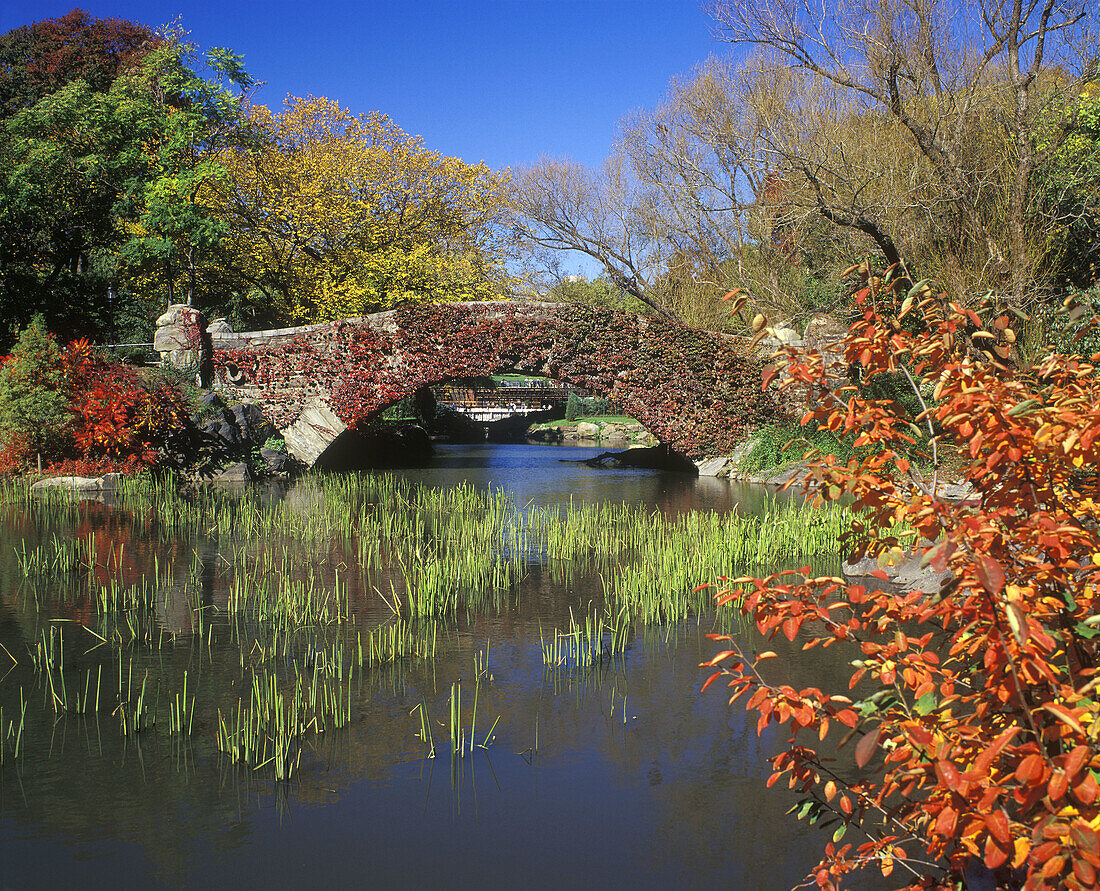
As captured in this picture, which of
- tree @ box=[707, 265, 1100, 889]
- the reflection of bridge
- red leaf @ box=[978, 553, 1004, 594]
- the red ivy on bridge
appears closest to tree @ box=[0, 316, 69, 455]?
the red ivy on bridge

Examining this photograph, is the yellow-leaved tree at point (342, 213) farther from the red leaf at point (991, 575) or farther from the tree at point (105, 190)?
the red leaf at point (991, 575)

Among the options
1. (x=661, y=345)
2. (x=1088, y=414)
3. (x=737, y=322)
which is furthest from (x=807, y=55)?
(x=1088, y=414)

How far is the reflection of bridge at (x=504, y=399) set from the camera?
37969 mm

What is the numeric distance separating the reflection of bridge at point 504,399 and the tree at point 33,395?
22.0 meters

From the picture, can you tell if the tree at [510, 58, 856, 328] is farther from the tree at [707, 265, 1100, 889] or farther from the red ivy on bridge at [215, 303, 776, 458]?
the tree at [707, 265, 1100, 889]

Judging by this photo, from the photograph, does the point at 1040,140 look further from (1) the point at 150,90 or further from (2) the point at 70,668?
(1) the point at 150,90

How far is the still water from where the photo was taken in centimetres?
349

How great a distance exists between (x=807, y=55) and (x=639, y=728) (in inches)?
551

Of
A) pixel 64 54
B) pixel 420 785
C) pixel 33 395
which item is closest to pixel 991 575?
pixel 420 785

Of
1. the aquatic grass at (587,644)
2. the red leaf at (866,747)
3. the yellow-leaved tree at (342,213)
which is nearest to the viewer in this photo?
the red leaf at (866,747)

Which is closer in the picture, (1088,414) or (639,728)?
(1088,414)

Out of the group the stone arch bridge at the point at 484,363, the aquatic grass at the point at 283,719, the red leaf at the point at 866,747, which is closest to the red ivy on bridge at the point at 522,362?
the stone arch bridge at the point at 484,363

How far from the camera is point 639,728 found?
488 cm

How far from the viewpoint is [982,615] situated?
2.27 metres
